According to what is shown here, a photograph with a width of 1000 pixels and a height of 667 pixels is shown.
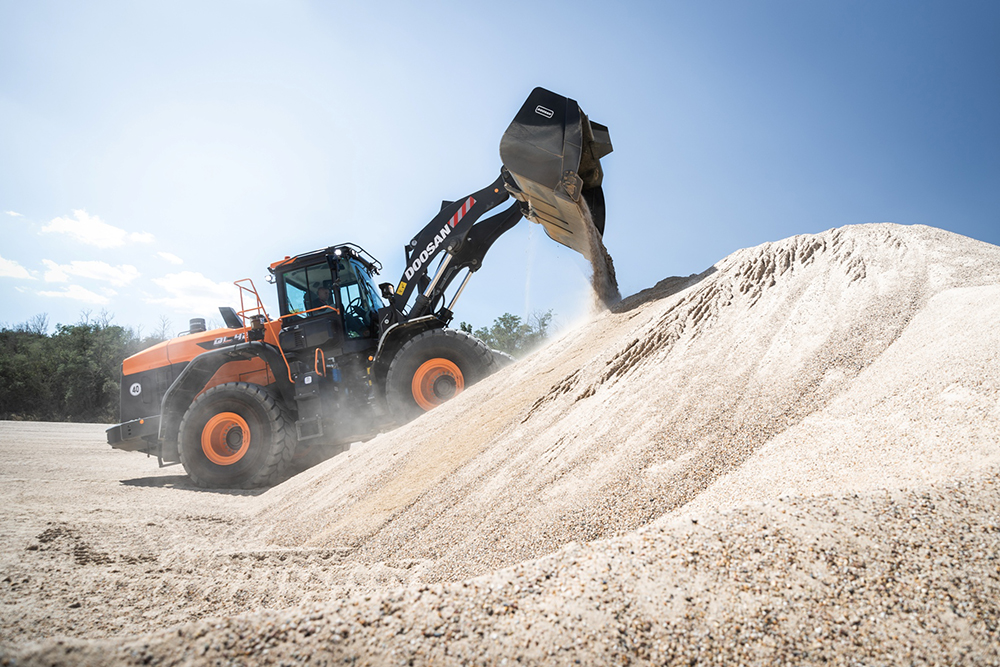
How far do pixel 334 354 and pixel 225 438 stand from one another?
1874mm

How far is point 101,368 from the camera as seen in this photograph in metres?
25.4

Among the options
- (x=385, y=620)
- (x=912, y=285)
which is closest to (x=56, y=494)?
(x=385, y=620)

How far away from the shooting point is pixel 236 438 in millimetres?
7094

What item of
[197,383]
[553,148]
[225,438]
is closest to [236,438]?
[225,438]

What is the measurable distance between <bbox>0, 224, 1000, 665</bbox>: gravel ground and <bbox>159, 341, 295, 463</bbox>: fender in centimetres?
220

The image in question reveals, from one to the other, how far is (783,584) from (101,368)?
31.9 m

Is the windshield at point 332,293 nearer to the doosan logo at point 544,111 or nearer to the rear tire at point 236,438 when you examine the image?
the rear tire at point 236,438

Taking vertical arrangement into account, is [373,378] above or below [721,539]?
above

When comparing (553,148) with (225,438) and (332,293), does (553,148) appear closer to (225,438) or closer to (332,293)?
(332,293)

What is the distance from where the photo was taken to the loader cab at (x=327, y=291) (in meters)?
7.73

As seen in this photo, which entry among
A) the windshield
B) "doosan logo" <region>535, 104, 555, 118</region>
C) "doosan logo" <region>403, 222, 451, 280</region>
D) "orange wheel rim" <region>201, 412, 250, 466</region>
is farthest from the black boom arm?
"orange wheel rim" <region>201, 412, 250, 466</region>

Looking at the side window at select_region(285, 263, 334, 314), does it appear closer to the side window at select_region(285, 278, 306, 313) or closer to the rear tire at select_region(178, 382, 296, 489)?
the side window at select_region(285, 278, 306, 313)

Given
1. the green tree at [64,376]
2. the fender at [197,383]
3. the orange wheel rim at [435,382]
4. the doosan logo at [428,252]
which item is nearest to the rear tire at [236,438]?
the fender at [197,383]

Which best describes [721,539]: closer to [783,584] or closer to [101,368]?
[783,584]
